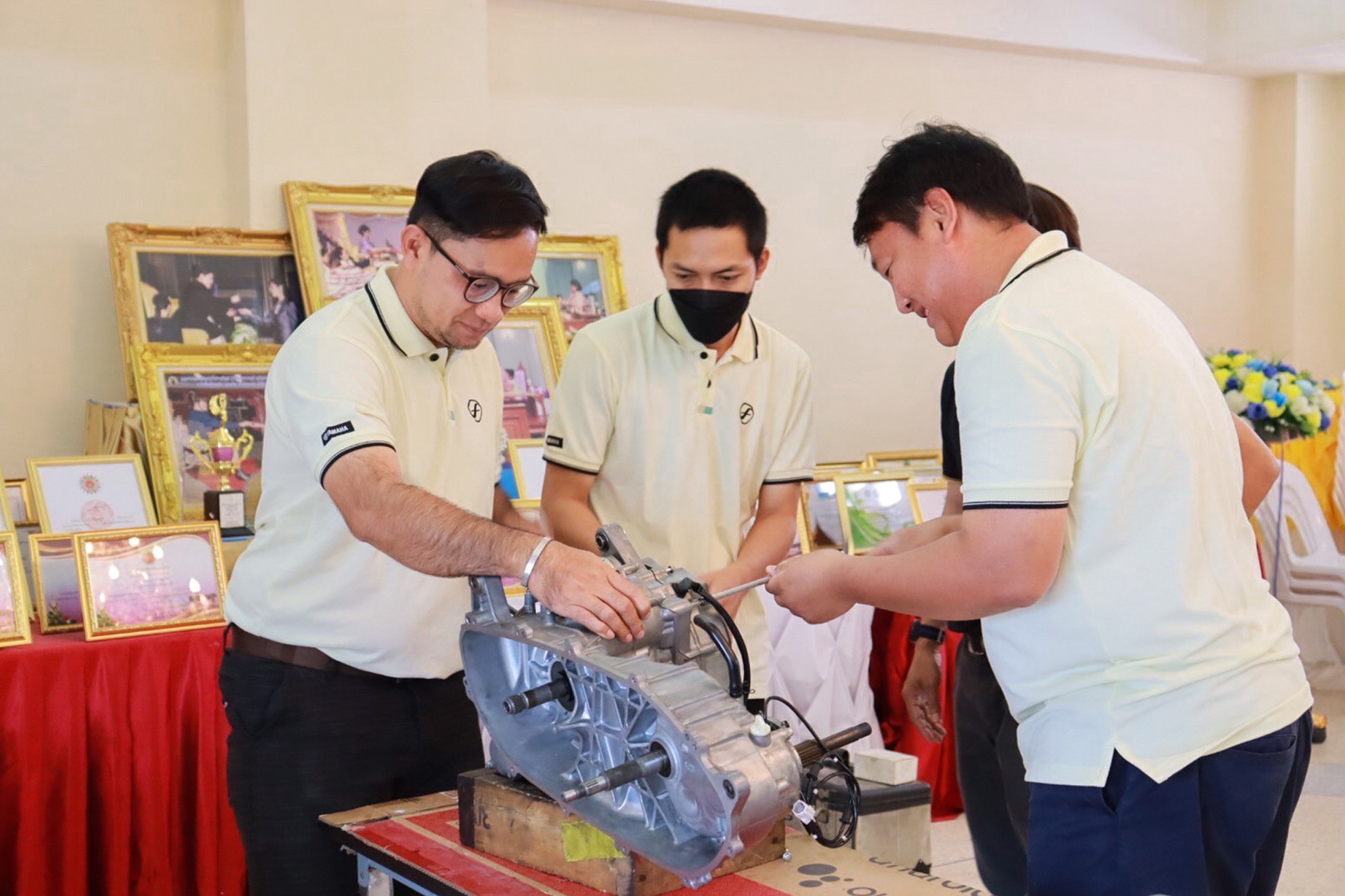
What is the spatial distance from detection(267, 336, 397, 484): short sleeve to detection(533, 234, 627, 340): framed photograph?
107 inches

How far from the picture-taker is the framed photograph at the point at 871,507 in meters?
4.66

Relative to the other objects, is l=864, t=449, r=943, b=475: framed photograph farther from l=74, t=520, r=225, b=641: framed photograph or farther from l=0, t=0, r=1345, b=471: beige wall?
l=74, t=520, r=225, b=641: framed photograph

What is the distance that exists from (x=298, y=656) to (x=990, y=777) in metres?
1.41

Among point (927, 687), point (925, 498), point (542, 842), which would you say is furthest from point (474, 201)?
point (925, 498)

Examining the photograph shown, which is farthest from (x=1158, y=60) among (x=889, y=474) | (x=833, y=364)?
(x=889, y=474)

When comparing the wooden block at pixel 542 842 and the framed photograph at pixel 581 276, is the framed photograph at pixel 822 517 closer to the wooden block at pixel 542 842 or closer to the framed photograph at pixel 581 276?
the framed photograph at pixel 581 276

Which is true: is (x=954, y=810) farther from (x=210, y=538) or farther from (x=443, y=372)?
(x=443, y=372)

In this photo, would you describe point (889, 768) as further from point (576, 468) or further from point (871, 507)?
point (871, 507)

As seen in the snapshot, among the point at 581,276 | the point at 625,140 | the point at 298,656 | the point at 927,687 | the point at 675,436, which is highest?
the point at 625,140

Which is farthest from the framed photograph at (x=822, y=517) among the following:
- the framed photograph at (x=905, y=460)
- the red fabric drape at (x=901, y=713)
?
the framed photograph at (x=905, y=460)

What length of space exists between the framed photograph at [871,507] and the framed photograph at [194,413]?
1.99 metres

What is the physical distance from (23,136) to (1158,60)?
5.03 metres

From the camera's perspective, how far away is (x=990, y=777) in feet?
8.77

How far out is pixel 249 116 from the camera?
4.30 meters
